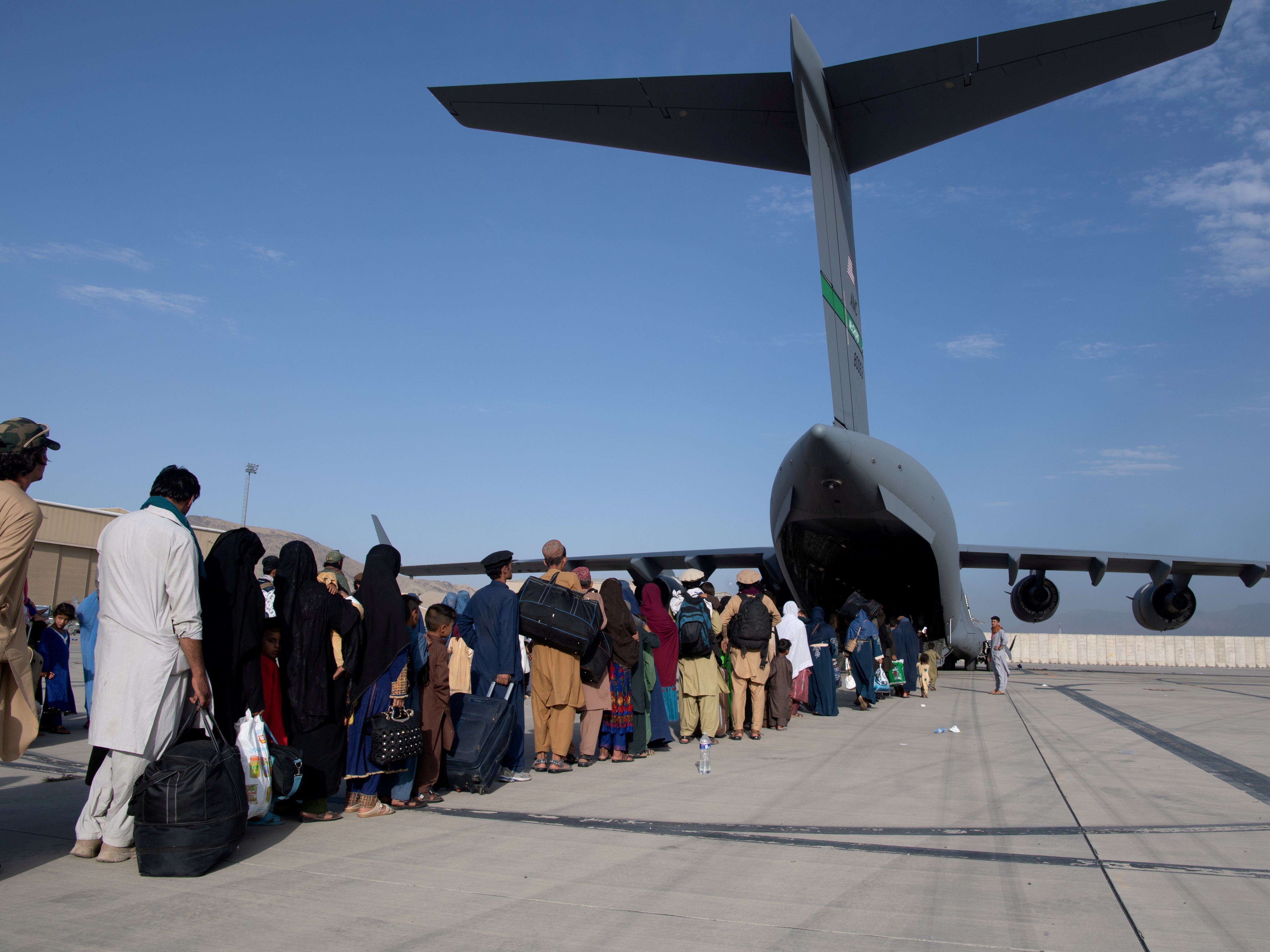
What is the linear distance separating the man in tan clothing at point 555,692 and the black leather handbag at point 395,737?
1.25m

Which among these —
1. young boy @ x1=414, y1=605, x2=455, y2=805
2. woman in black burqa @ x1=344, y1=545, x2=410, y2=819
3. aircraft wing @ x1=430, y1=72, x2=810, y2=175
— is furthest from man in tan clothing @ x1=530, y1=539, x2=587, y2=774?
aircraft wing @ x1=430, y1=72, x2=810, y2=175

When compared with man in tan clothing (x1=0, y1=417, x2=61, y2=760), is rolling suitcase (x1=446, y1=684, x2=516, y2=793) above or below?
below

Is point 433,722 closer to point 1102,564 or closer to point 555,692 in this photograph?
point 555,692

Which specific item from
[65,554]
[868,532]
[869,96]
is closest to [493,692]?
[869,96]

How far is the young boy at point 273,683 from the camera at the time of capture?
4.49 metres

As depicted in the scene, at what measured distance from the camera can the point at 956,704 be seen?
37.1 ft

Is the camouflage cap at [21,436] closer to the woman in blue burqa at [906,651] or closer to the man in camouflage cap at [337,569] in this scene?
the man in camouflage cap at [337,569]

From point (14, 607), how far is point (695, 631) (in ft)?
16.7

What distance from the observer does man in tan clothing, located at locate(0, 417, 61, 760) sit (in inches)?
128

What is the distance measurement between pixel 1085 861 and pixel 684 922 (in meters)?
1.95

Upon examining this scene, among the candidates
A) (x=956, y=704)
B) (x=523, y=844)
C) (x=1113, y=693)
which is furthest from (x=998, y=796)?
(x=1113, y=693)

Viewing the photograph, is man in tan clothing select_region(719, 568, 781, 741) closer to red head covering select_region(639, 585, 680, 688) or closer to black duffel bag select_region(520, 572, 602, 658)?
red head covering select_region(639, 585, 680, 688)

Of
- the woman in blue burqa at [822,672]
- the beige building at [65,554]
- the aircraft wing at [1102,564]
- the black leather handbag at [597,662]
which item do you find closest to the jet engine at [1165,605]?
the aircraft wing at [1102,564]

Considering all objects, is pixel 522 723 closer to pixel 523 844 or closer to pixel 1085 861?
pixel 523 844
